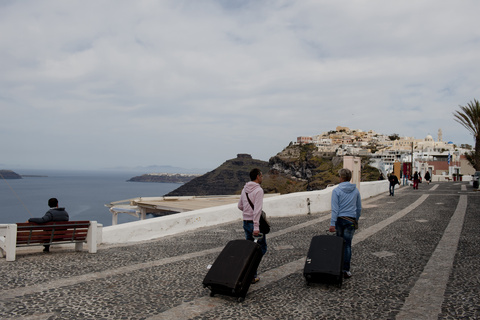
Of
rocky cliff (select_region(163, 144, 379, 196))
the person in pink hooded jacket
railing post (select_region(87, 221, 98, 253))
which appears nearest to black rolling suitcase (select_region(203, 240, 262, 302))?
the person in pink hooded jacket

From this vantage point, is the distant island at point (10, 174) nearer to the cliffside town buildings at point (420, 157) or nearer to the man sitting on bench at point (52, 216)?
the man sitting on bench at point (52, 216)

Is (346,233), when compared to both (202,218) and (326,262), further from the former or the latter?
(202,218)

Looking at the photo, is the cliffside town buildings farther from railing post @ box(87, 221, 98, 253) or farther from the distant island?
railing post @ box(87, 221, 98, 253)

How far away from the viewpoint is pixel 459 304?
4465 mm

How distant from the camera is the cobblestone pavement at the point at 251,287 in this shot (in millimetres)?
4273

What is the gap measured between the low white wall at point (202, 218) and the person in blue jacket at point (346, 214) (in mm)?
5124

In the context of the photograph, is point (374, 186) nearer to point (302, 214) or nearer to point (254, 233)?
point (302, 214)

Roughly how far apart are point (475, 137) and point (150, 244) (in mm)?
26806

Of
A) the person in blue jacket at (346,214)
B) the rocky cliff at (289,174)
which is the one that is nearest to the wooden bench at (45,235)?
the person in blue jacket at (346,214)

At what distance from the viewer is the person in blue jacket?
555cm

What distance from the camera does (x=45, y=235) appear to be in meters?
6.95

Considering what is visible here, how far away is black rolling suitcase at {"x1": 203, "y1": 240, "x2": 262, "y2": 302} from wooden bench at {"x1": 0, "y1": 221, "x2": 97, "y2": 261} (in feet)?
11.4

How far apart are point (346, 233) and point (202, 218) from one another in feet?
19.6

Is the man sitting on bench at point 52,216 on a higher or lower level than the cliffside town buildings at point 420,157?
lower
